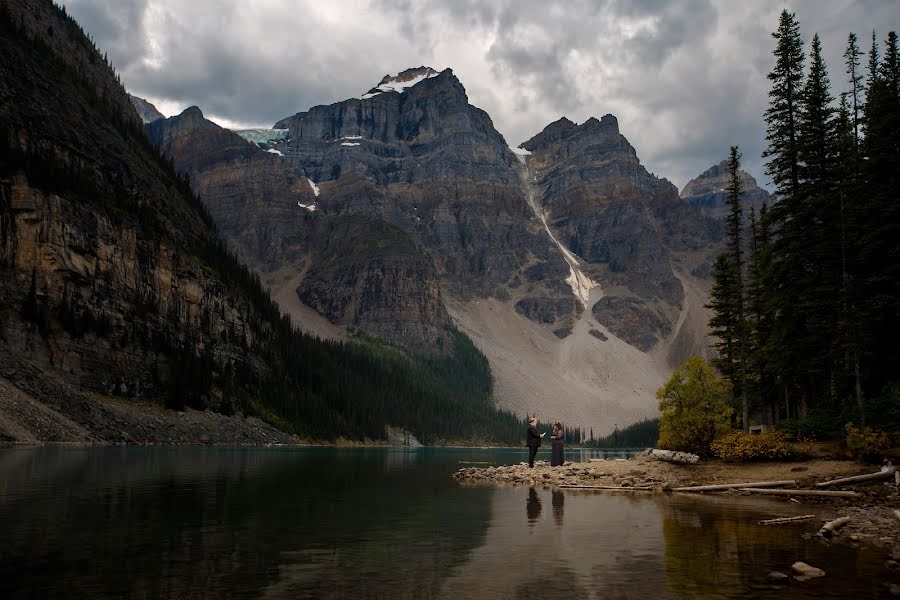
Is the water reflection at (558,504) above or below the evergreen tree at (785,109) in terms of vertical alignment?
below

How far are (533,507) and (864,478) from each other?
1519 cm

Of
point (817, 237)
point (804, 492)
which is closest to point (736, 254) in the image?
point (817, 237)

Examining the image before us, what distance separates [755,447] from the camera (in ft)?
127

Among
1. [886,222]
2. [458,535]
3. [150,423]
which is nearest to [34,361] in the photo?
[150,423]

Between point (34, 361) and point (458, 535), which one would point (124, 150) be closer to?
point (34, 361)

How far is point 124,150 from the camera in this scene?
165 meters

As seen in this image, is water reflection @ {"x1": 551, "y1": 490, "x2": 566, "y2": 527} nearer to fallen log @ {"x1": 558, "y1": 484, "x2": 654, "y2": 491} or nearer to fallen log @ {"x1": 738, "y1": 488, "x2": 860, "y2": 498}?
fallen log @ {"x1": 558, "y1": 484, "x2": 654, "y2": 491}

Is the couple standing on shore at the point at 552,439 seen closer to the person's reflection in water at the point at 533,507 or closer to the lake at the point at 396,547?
the person's reflection in water at the point at 533,507

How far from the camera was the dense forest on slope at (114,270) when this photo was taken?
112m

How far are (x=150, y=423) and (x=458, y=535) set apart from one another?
95982mm

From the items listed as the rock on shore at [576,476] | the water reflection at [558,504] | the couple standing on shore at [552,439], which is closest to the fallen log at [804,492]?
the rock on shore at [576,476]

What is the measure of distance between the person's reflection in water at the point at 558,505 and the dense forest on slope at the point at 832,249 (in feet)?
52.8

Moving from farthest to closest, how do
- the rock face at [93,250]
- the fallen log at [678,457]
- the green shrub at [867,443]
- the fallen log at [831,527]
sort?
the rock face at [93,250] → the fallen log at [678,457] → the green shrub at [867,443] → the fallen log at [831,527]

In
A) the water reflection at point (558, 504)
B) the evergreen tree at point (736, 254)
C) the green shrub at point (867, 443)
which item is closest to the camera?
the water reflection at point (558, 504)
